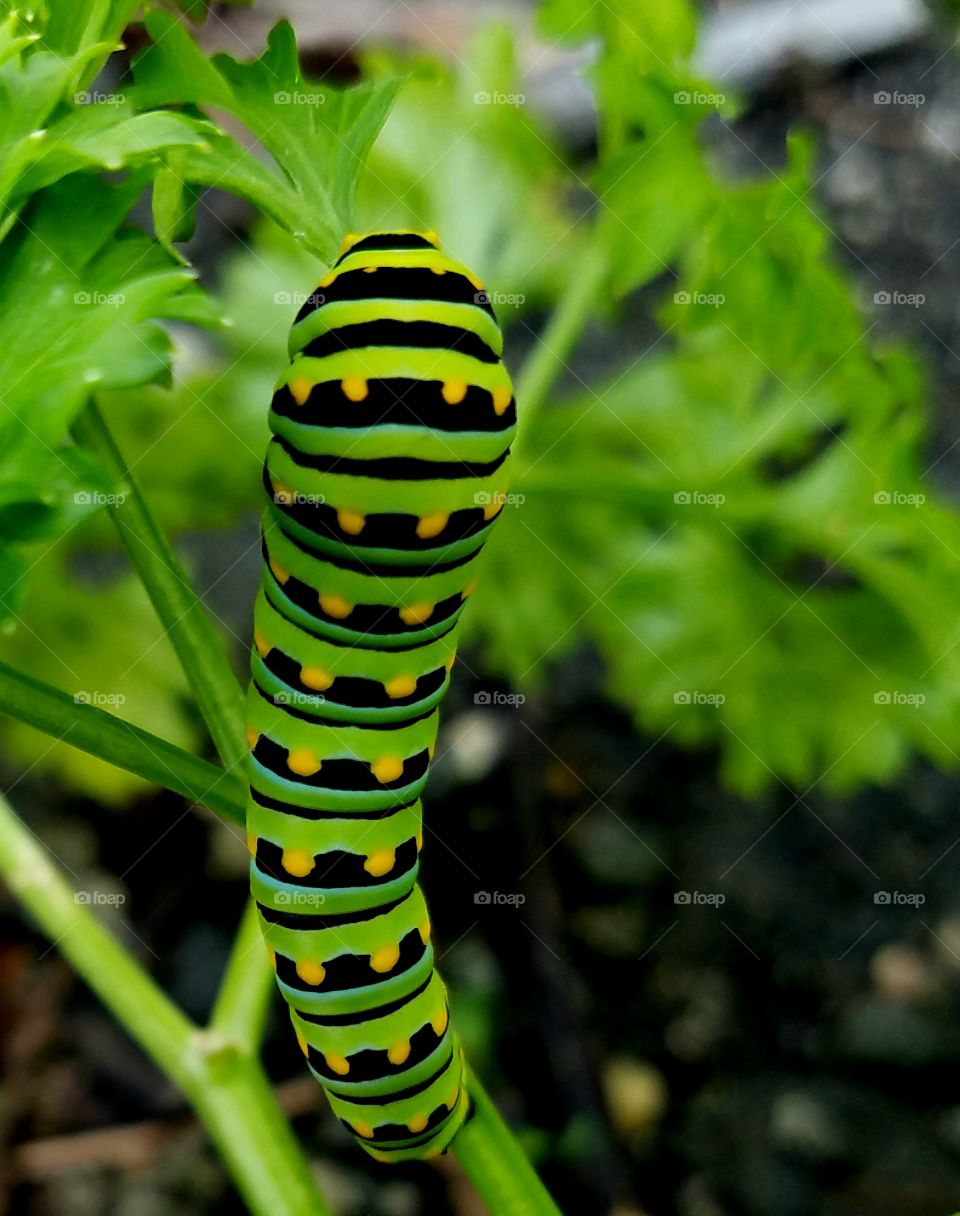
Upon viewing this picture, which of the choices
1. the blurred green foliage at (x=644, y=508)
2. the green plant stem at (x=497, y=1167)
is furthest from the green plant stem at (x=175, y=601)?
the blurred green foliage at (x=644, y=508)

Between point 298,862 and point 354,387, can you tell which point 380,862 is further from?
point 354,387

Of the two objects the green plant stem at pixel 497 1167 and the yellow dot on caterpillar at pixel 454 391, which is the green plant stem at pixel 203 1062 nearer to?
the green plant stem at pixel 497 1167

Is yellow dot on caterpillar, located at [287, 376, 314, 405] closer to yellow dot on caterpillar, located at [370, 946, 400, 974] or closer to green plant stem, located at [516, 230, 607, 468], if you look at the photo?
yellow dot on caterpillar, located at [370, 946, 400, 974]

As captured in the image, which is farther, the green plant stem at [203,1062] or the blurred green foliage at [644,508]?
the blurred green foliage at [644,508]

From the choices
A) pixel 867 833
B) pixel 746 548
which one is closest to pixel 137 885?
pixel 746 548

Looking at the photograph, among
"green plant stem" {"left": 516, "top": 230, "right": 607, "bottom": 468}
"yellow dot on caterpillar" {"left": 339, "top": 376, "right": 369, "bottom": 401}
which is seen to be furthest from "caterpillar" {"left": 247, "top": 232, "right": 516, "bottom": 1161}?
"green plant stem" {"left": 516, "top": 230, "right": 607, "bottom": 468}

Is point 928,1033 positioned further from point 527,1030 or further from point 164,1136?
point 164,1136
